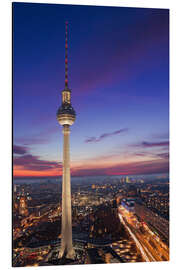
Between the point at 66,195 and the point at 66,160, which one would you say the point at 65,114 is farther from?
the point at 66,195

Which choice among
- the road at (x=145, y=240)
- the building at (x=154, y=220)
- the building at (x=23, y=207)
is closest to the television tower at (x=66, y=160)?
the building at (x=23, y=207)

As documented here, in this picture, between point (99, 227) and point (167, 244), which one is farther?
point (99, 227)

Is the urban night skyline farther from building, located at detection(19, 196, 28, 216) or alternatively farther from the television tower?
building, located at detection(19, 196, 28, 216)

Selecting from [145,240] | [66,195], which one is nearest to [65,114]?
[66,195]

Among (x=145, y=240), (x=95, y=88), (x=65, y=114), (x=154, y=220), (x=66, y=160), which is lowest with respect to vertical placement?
(x=145, y=240)

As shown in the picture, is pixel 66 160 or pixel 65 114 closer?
pixel 65 114
